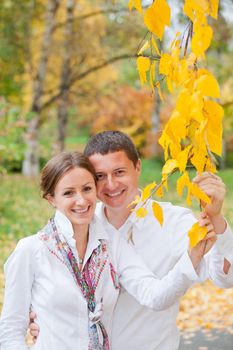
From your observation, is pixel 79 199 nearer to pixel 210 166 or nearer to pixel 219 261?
pixel 219 261

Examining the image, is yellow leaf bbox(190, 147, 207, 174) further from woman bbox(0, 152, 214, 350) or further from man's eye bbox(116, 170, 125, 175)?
man's eye bbox(116, 170, 125, 175)

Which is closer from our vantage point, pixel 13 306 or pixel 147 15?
pixel 147 15

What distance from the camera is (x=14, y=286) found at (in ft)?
7.39

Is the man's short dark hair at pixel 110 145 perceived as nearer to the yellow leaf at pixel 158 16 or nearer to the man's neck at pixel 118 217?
the man's neck at pixel 118 217

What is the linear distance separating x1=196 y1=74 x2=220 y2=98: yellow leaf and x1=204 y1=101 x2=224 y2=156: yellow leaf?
0.24 ft

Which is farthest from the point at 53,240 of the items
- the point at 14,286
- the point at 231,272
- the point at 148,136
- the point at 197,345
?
the point at 148,136

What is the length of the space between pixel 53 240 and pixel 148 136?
2544cm

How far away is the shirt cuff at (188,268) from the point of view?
2.21 m

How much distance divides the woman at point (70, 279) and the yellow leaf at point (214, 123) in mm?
810

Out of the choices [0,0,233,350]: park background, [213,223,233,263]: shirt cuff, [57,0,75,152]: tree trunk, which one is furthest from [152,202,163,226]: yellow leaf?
[57,0,75,152]: tree trunk

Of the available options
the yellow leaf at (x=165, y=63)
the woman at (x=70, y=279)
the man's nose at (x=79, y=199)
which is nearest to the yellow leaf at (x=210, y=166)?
the yellow leaf at (x=165, y=63)

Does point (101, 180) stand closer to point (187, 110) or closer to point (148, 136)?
point (187, 110)

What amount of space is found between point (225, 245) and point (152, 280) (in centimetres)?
36

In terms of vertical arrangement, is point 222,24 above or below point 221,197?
above
